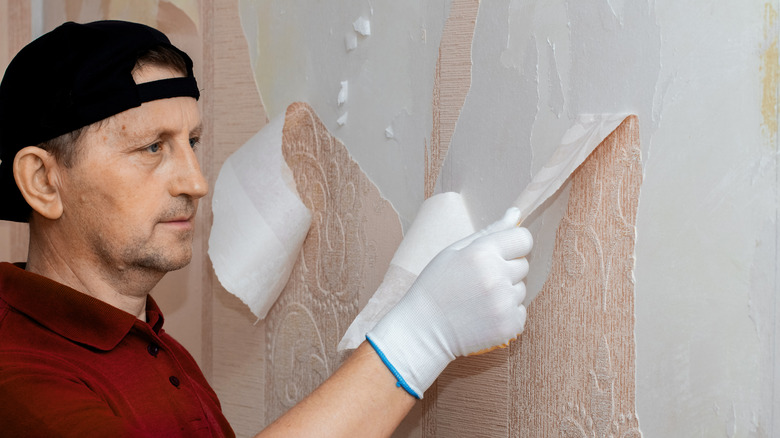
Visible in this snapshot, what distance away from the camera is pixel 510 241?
1.09 meters

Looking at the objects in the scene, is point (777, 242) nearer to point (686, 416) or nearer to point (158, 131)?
point (686, 416)

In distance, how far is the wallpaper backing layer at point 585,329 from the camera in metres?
1.10

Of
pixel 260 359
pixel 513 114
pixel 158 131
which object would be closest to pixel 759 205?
pixel 513 114

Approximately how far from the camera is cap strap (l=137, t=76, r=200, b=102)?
1.15m

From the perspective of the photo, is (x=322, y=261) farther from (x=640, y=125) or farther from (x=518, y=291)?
(x=640, y=125)

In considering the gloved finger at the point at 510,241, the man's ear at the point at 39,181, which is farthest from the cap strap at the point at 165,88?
the gloved finger at the point at 510,241

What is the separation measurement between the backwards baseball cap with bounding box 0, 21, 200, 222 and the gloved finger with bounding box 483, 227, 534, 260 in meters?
0.57

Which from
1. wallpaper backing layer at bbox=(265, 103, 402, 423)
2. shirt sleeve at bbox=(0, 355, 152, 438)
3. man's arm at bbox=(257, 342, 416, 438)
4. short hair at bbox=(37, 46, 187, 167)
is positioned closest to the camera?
shirt sleeve at bbox=(0, 355, 152, 438)

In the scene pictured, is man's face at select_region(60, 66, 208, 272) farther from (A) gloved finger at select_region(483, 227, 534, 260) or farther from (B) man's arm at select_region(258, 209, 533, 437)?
(A) gloved finger at select_region(483, 227, 534, 260)

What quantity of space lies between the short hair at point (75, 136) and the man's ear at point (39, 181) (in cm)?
1

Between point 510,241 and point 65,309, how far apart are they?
68 cm

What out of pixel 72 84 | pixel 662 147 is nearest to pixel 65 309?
pixel 72 84

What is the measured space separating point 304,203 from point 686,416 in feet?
3.04

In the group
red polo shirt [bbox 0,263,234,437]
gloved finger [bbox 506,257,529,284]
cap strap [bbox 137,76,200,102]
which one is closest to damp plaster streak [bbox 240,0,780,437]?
gloved finger [bbox 506,257,529,284]
